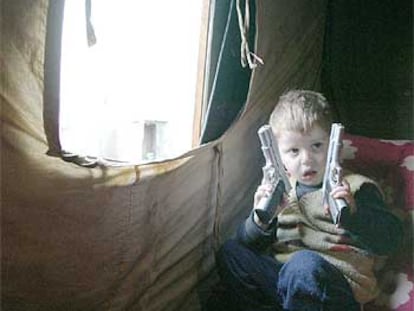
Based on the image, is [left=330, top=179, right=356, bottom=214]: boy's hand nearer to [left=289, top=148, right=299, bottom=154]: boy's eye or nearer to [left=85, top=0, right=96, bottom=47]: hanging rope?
[left=289, top=148, right=299, bottom=154]: boy's eye

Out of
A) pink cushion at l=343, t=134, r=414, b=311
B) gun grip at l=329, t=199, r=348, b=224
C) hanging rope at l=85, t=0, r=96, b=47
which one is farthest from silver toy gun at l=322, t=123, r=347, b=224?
hanging rope at l=85, t=0, r=96, b=47

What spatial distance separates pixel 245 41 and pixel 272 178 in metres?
0.28

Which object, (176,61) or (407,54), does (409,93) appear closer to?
(407,54)

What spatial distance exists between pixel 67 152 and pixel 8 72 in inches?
6.0

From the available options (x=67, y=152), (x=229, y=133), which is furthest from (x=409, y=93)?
(x=67, y=152)

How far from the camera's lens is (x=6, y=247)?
90 centimetres

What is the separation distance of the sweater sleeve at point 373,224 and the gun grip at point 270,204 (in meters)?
0.12

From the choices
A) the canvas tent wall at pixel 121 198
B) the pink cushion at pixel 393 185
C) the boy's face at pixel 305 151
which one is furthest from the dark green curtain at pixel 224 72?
the pink cushion at pixel 393 185

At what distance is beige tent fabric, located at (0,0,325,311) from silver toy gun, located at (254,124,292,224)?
0.50 feet

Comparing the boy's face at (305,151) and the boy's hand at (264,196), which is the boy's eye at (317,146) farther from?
the boy's hand at (264,196)

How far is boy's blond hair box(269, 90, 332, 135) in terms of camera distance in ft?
3.45

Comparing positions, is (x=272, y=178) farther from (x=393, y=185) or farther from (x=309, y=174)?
(x=393, y=185)

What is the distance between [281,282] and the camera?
101cm

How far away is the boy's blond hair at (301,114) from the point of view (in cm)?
105
